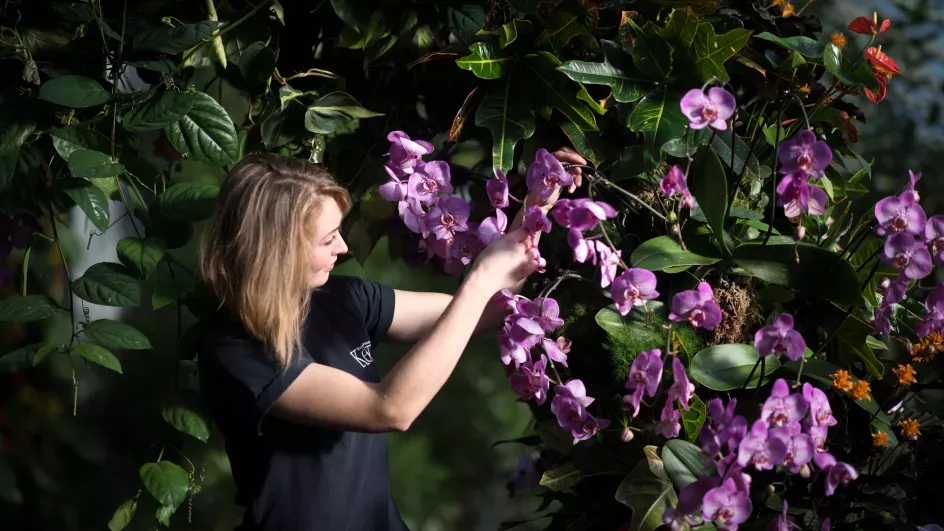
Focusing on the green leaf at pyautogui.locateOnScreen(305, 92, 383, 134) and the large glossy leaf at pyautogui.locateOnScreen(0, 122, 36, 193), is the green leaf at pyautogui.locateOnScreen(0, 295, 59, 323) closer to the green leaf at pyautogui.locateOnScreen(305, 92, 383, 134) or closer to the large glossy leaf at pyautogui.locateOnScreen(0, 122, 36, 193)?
the large glossy leaf at pyautogui.locateOnScreen(0, 122, 36, 193)

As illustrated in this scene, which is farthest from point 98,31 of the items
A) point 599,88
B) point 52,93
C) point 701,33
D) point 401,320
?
point 701,33

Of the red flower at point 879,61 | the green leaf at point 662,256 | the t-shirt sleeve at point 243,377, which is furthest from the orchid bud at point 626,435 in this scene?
the red flower at point 879,61

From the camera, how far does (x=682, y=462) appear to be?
0.97 meters

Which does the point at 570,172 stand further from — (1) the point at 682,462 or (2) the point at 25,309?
(2) the point at 25,309

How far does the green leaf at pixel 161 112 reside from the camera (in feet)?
3.70

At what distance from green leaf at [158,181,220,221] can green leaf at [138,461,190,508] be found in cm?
36

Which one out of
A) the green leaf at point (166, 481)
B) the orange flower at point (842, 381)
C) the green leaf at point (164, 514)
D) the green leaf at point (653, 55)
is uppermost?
the green leaf at point (653, 55)

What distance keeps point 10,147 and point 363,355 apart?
1.74 ft

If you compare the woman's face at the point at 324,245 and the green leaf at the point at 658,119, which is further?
the woman's face at the point at 324,245

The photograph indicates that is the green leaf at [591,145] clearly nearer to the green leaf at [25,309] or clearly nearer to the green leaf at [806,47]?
the green leaf at [806,47]

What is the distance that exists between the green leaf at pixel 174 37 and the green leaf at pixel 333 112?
16 cm

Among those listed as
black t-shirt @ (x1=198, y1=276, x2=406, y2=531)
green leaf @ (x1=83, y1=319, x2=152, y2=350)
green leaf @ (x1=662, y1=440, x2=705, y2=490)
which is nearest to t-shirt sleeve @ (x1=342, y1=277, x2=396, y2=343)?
black t-shirt @ (x1=198, y1=276, x2=406, y2=531)

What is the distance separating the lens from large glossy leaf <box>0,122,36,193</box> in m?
1.15

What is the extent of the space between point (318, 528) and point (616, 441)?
0.40 m
